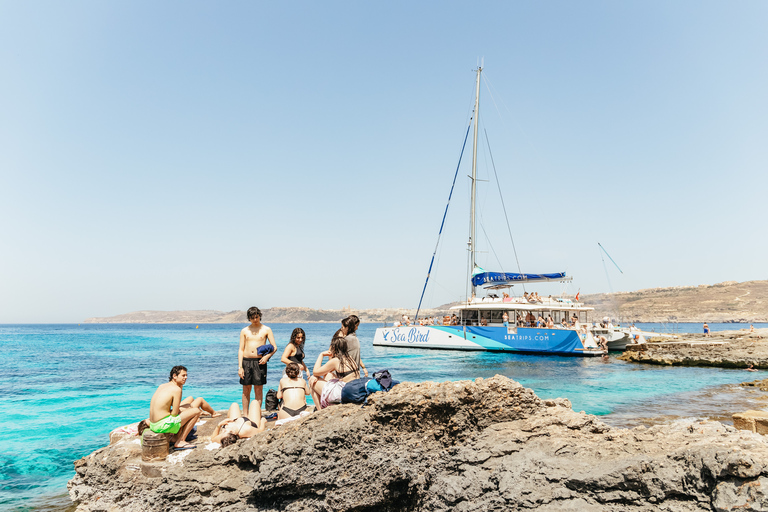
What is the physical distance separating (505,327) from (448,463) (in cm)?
2297

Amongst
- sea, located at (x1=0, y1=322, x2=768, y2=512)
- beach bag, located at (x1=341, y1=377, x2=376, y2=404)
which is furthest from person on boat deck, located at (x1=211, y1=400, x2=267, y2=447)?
sea, located at (x1=0, y1=322, x2=768, y2=512)

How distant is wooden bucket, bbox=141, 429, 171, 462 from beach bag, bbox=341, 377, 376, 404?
213 centimetres

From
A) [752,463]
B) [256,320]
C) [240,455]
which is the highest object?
[256,320]

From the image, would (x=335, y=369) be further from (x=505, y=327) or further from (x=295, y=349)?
(x=505, y=327)

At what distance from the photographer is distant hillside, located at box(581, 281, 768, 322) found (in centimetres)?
10406

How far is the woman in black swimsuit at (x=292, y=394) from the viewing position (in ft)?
18.9

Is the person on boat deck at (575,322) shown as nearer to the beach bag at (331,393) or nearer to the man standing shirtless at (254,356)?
the man standing shirtless at (254,356)

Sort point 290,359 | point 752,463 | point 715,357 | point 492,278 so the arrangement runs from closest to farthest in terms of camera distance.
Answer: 1. point 752,463
2. point 290,359
3. point 715,357
4. point 492,278

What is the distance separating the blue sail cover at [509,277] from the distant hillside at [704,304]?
8039 cm

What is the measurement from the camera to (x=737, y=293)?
114 m

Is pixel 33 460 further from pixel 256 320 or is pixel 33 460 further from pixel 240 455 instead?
pixel 240 455

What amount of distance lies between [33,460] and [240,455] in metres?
6.60

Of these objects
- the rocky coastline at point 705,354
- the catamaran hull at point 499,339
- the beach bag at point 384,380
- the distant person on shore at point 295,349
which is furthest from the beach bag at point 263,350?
the rocky coastline at point 705,354

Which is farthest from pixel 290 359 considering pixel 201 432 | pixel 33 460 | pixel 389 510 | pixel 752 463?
pixel 33 460
